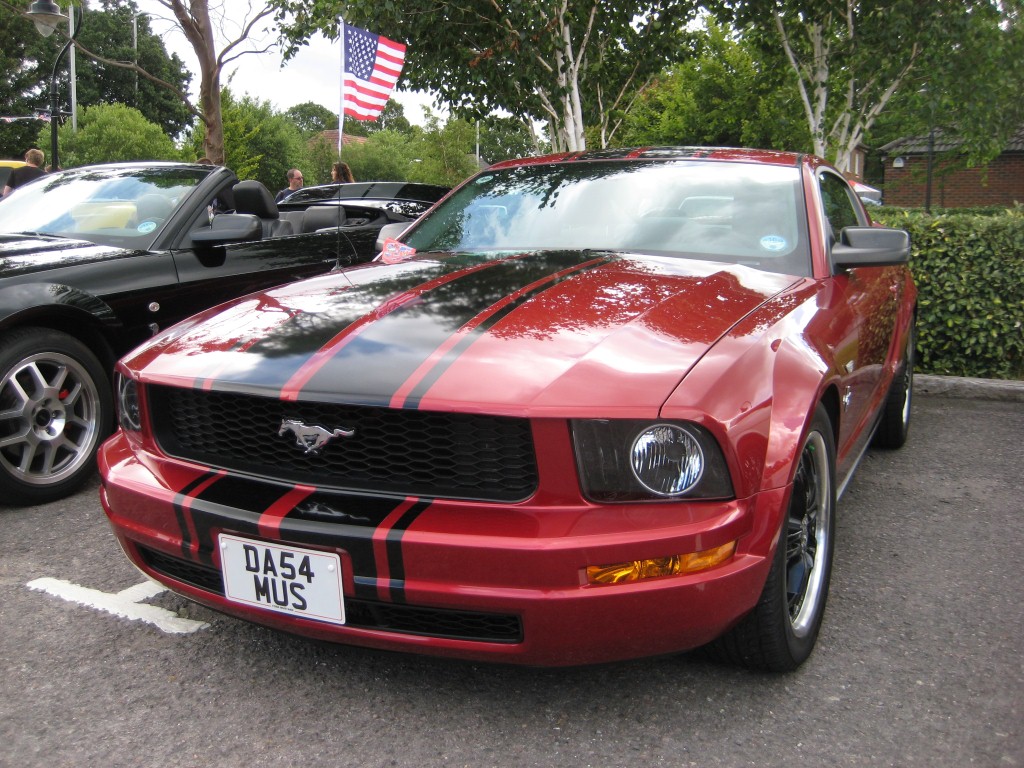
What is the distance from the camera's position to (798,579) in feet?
7.84

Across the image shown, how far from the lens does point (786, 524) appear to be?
6.73 ft

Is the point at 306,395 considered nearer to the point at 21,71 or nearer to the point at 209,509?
the point at 209,509

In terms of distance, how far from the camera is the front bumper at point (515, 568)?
1830mm

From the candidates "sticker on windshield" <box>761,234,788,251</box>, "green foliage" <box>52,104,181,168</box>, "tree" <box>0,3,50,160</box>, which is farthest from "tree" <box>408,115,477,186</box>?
"sticker on windshield" <box>761,234,788,251</box>

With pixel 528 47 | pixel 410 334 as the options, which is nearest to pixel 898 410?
pixel 410 334

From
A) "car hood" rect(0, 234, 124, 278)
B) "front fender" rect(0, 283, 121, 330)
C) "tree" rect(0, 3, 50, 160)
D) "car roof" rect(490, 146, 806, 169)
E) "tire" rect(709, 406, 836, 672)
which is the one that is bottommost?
"tire" rect(709, 406, 836, 672)

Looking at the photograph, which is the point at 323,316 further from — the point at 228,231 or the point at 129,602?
the point at 228,231

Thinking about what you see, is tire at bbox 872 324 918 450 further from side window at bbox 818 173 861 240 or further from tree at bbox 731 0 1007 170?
tree at bbox 731 0 1007 170

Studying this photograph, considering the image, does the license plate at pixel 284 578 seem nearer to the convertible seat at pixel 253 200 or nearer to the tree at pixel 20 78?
the convertible seat at pixel 253 200

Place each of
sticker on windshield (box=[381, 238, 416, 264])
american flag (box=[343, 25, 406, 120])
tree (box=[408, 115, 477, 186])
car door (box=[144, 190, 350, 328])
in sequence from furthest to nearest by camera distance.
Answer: tree (box=[408, 115, 477, 186]), american flag (box=[343, 25, 406, 120]), car door (box=[144, 190, 350, 328]), sticker on windshield (box=[381, 238, 416, 264])

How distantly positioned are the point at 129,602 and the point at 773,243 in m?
2.36

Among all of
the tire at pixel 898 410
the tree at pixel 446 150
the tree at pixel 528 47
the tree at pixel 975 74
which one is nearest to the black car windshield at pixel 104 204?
the tire at pixel 898 410

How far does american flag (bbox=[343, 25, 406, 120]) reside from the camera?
8.79 meters

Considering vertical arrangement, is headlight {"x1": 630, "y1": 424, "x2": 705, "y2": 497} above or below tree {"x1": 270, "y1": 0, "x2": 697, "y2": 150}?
below
